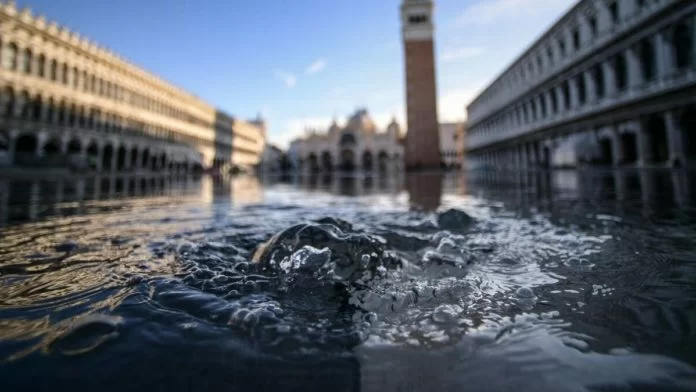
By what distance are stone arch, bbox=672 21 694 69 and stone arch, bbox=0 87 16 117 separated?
41.0 meters

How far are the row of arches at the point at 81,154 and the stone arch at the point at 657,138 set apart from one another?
35829mm

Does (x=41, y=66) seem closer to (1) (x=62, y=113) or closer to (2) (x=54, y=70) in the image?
(2) (x=54, y=70)

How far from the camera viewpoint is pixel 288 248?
2.62m

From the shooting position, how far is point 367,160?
8412cm

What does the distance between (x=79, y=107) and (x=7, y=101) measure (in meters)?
7.06

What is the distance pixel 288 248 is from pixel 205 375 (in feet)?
4.74

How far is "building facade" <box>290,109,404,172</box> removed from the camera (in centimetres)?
8119

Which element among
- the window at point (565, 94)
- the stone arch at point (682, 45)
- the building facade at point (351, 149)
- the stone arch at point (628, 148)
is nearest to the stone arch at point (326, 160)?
the building facade at point (351, 149)

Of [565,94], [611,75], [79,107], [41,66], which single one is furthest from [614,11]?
[79,107]

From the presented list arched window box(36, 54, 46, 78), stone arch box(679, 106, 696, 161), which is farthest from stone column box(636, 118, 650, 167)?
arched window box(36, 54, 46, 78)

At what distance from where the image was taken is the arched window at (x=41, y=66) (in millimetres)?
28052

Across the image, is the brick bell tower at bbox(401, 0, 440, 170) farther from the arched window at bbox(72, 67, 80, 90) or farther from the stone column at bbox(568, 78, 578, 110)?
the arched window at bbox(72, 67, 80, 90)

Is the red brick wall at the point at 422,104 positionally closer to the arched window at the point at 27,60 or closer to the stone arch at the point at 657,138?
the stone arch at the point at 657,138

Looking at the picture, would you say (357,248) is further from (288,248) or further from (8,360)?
(8,360)
